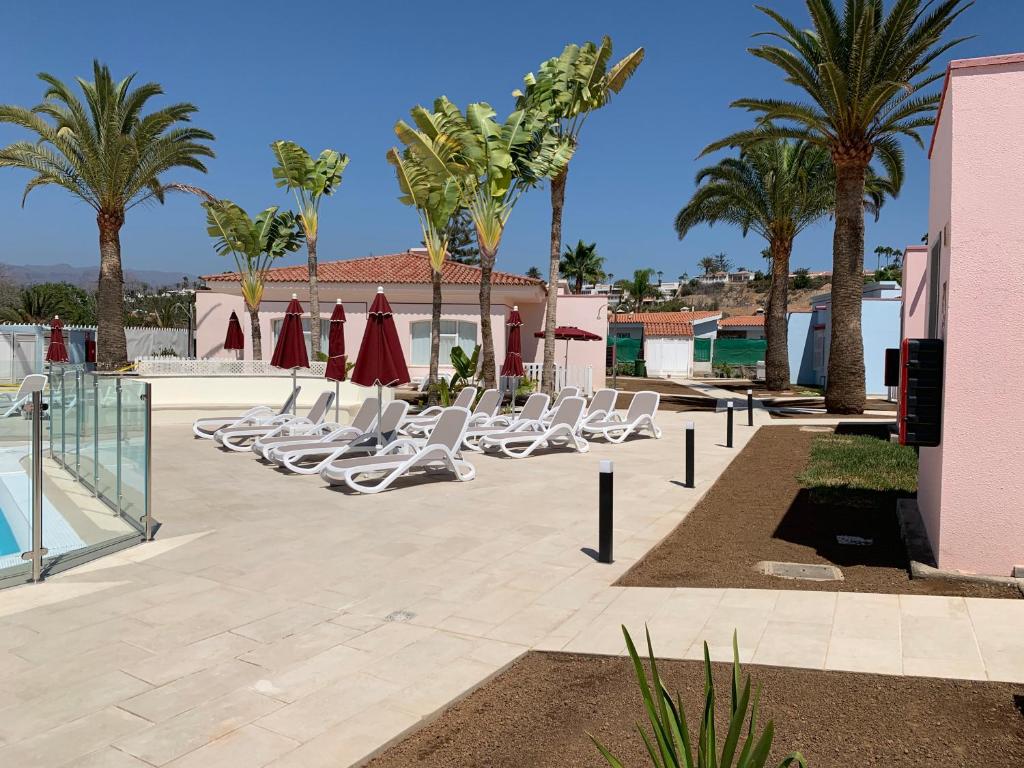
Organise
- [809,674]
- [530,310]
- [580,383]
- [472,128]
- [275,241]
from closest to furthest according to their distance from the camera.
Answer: [809,674]
[472,128]
[580,383]
[275,241]
[530,310]

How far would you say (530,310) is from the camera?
28.8 m

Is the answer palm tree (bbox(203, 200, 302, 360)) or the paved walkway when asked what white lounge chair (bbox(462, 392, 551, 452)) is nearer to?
the paved walkway

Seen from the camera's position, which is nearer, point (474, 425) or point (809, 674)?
point (809, 674)

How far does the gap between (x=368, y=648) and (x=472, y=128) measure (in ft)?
54.7

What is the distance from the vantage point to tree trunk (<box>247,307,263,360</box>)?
2525 cm

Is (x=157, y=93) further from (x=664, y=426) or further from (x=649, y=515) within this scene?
(x=649, y=515)

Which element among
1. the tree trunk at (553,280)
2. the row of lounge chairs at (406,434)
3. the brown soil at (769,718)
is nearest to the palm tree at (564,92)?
the tree trunk at (553,280)

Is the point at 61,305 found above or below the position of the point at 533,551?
above

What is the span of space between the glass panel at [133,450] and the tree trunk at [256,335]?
1775 cm

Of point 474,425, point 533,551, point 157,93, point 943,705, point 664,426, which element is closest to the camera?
point 943,705

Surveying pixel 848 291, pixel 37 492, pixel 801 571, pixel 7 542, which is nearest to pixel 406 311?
pixel 848 291

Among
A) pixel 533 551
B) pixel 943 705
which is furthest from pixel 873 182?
pixel 943 705

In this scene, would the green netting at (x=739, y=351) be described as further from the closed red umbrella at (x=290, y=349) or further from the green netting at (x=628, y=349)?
the closed red umbrella at (x=290, y=349)

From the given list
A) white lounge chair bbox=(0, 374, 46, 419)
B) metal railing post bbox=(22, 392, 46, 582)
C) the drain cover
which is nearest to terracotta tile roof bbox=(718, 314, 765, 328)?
the drain cover
